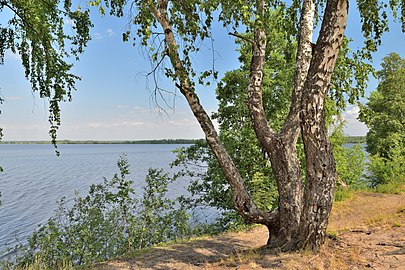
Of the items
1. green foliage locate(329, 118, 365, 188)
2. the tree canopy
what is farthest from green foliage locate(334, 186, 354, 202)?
the tree canopy

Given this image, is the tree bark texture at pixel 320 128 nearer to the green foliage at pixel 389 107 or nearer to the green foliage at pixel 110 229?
the green foliage at pixel 110 229

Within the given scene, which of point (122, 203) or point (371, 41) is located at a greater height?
point (371, 41)

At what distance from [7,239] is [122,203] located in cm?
640

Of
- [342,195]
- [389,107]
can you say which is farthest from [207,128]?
[389,107]

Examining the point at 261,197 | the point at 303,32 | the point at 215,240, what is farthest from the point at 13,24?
the point at 261,197

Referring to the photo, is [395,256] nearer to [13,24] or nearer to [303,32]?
[303,32]

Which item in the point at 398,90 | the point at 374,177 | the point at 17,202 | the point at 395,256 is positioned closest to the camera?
the point at 395,256

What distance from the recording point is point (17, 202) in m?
→ 16.5

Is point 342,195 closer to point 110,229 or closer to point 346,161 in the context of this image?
point 346,161

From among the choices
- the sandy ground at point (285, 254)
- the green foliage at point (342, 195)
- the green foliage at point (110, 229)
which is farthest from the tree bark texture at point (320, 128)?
the green foliage at point (342, 195)

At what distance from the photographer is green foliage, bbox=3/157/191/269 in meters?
7.16

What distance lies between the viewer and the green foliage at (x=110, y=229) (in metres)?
7.16

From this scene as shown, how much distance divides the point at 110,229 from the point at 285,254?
16.8 feet

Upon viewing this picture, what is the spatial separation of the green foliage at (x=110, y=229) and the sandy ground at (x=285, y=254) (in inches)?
62.1
